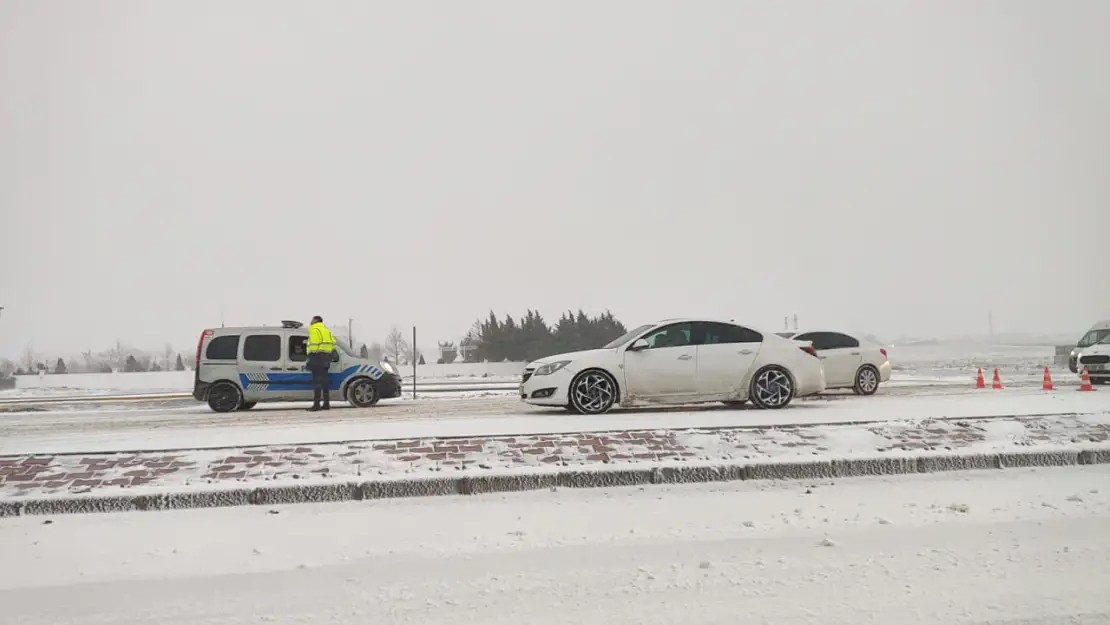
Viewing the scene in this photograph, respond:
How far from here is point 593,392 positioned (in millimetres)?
12398

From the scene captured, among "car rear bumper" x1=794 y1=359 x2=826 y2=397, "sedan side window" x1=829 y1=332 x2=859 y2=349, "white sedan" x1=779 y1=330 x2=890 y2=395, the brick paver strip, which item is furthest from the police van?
"sedan side window" x1=829 y1=332 x2=859 y2=349

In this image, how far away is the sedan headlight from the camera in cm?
A: 1256

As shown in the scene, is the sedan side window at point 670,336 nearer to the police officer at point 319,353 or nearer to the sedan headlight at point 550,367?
the sedan headlight at point 550,367

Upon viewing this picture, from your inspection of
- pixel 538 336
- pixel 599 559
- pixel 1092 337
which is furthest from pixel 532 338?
pixel 599 559

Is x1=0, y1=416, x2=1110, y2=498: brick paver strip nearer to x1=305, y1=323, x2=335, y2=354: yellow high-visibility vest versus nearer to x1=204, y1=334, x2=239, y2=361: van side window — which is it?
x1=305, y1=323, x2=335, y2=354: yellow high-visibility vest

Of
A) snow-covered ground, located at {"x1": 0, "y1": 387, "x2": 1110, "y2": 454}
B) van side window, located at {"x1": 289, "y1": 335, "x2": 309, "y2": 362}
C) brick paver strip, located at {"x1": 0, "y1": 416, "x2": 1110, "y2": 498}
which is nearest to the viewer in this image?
brick paver strip, located at {"x1": 0, "y1": 416, "x2": 1110, "y2": 498}

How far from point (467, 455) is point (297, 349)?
10.5m

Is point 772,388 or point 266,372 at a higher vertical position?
point 266,372

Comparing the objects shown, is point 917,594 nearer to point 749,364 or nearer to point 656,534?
point 656,534

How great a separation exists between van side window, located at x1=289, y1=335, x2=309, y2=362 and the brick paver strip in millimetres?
9249

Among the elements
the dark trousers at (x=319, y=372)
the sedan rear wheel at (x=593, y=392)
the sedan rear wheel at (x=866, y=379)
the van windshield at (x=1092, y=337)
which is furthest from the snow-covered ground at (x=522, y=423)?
the van windshield at (x=1092, y=337)

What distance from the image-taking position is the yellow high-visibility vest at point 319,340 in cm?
1577

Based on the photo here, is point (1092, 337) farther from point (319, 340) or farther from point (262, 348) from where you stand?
point (262, 348)

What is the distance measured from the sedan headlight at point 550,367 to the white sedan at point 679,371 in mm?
15
